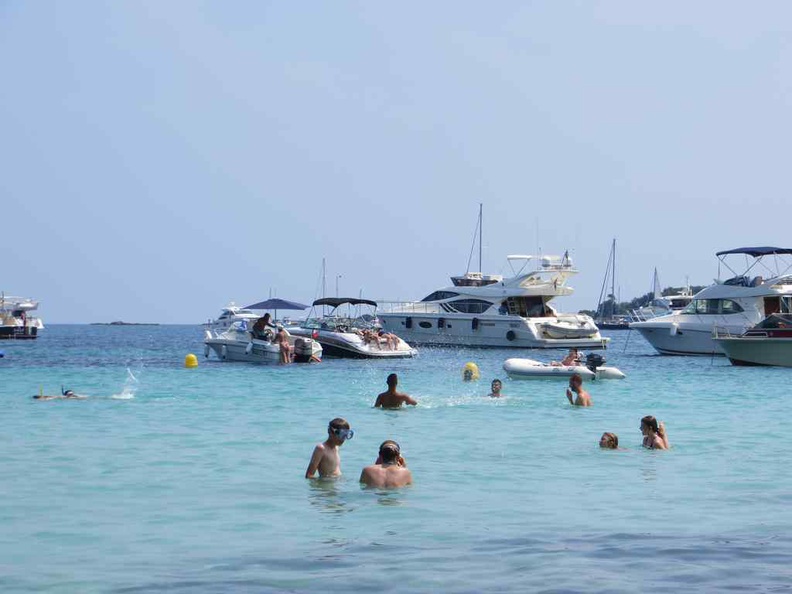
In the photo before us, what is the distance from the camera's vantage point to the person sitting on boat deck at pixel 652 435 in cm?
1637

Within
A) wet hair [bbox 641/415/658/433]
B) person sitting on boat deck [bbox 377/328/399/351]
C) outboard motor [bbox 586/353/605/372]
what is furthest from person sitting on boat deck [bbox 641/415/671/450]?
person sitting on boat deck [bbox 377/328/399/351]

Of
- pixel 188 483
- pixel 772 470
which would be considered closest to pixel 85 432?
pixel 188 483

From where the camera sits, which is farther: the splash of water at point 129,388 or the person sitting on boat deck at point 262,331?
the person sitting on boat deck at point 262,331

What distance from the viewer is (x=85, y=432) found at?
18641 mm

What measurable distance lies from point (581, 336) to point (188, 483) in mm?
47471

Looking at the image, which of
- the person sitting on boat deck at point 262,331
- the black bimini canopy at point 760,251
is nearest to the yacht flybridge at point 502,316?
the black bimini canopy at point 760,251

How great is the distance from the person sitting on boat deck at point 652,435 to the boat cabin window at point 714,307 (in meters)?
33.6

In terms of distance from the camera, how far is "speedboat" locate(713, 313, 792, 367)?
131 feet

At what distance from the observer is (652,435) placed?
16531 millimetres

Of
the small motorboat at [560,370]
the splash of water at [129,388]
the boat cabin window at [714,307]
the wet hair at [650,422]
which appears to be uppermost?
the boat cabin window at [714,307]

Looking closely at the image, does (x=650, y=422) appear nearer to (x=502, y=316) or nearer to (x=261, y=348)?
(x=261, y=348)

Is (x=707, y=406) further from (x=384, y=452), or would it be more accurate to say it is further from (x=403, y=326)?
(x=403, y=326)

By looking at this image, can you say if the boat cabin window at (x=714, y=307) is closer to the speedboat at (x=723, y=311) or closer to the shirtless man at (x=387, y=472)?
the speedboat at (x=723, y=311)

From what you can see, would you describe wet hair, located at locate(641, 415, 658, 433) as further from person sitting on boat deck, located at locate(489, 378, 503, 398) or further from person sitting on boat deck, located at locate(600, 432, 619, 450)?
person sitting on boat deck, located at locate(489, 378, 503, 398)
